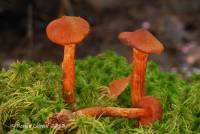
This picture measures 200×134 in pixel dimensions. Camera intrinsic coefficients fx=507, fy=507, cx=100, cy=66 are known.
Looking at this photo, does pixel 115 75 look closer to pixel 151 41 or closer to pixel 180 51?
pixel 151 41

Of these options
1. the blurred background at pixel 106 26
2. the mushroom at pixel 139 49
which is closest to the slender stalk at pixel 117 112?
the mushroom at pixel 139 49

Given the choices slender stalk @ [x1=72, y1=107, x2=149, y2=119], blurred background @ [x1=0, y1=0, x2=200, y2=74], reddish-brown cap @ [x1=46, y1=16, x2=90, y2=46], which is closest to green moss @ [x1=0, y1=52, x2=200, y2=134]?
slender stalk @ [x1=72, y1=107, x2=149, y2=119]

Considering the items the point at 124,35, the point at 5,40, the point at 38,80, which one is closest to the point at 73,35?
the point at 124,35

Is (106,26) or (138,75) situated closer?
A: (138,75)

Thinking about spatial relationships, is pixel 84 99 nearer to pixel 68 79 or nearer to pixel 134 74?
pixel 68 79

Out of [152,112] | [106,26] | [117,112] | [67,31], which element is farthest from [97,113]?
[106,26]

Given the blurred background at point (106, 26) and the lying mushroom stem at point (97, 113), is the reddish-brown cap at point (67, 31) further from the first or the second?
the blurred background at point (106, 26)
